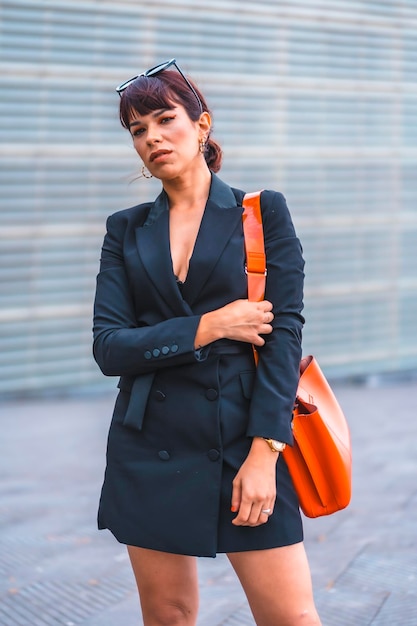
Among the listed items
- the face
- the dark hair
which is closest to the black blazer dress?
the face

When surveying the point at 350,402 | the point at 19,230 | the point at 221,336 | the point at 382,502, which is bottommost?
the point at 350,402

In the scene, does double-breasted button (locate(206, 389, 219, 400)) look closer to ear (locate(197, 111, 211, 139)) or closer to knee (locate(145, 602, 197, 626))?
knee (locate(145, 602, 197, 626))

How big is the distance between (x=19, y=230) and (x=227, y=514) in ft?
21.7

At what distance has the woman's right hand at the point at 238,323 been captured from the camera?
2150mm

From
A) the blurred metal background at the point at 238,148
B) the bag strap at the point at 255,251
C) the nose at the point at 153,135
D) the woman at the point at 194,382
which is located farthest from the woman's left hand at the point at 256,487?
the blurred metal background at the point at 238,148

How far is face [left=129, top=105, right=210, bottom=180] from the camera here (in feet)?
7.47

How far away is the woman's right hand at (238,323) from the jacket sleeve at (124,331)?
29 millimetres

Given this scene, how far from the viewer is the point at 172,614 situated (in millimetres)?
2379

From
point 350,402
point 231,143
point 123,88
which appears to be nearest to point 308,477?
point 123,88

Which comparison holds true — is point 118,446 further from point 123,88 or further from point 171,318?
point 123,88

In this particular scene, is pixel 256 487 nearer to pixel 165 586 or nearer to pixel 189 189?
pixel 165 586

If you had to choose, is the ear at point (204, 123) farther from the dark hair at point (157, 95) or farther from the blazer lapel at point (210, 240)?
the blazer lapel at point (210, 240)

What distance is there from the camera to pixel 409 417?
8164mm

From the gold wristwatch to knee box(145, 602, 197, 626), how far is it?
553 mm
